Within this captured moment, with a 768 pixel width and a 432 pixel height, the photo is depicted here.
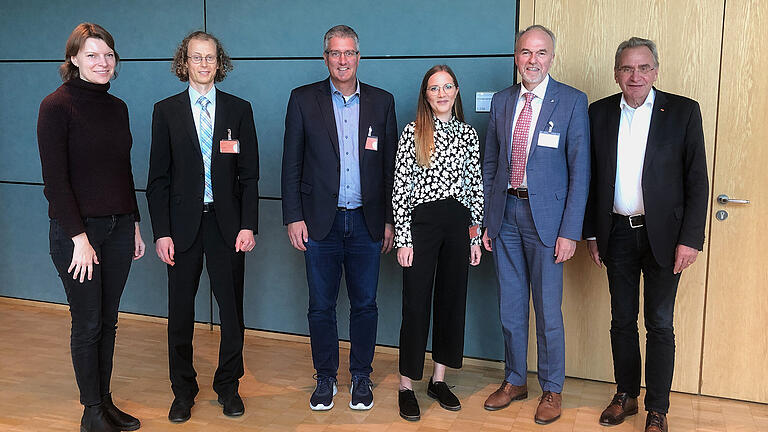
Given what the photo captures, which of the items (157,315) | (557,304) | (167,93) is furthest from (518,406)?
(167,93)

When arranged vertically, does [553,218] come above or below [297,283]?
above

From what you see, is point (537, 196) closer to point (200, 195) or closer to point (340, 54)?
point (340, 54)

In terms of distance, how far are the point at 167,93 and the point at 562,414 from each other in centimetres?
337

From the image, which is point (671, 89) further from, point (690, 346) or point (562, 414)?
point (562, 414)

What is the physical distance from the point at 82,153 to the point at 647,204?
2520 mm

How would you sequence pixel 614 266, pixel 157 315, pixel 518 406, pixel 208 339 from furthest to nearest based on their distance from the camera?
pixel 157 315
pixel 208 339
pixel 518 406
pixel 614 266

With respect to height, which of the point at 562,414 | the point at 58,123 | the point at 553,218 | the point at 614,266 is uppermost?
the point at 58,123

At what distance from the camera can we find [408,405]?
3275 millimetres

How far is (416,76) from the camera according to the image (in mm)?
4039

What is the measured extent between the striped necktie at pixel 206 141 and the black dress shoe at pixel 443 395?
152cm

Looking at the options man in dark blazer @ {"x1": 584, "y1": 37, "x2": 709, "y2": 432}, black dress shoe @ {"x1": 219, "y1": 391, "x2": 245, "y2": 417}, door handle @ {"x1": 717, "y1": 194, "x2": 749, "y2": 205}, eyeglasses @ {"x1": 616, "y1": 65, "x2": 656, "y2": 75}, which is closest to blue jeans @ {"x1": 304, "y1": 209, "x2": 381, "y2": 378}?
black dress shoe @ {"x1": 219, "y1": 391, "x2": 245, "y2": 417}

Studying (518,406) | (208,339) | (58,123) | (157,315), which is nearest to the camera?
(58,123)

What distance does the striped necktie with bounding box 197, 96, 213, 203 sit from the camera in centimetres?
312

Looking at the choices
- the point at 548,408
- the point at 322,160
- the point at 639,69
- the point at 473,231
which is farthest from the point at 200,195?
the point at 639,69
